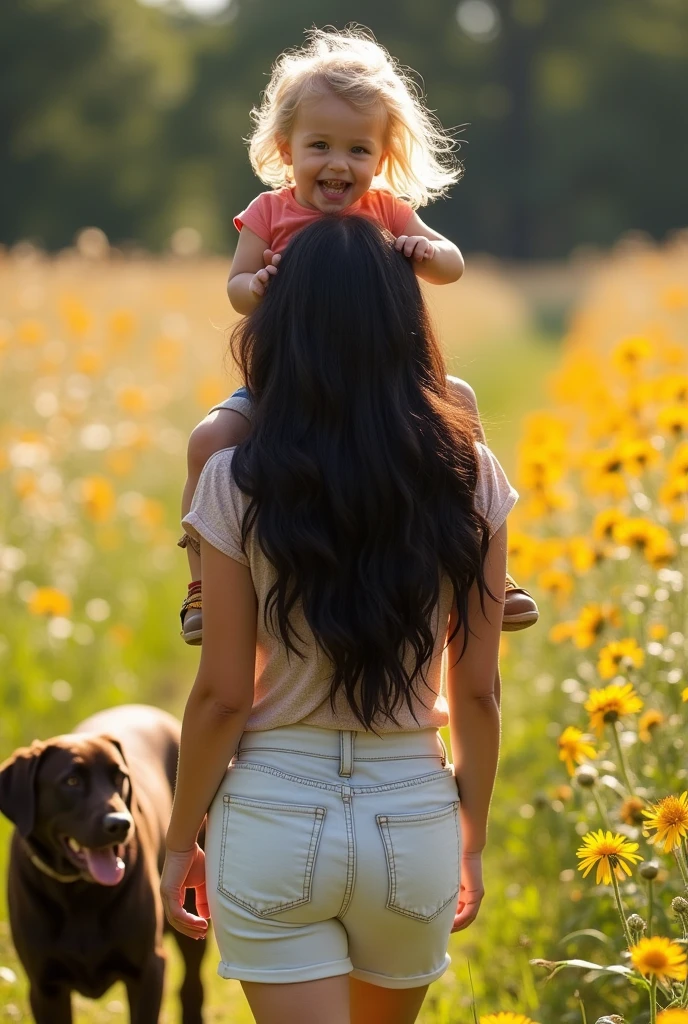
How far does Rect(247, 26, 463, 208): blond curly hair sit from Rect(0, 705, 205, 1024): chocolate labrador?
5.67 ft

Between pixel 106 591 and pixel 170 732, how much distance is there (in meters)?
3.40

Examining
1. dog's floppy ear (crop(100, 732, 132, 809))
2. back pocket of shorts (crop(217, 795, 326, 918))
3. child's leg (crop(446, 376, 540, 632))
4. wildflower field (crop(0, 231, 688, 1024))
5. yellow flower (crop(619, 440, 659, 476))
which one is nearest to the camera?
back pocket of shorts (crop(217, 795, 326, 918))

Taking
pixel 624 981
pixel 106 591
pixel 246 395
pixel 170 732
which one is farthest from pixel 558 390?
pixel 246 395

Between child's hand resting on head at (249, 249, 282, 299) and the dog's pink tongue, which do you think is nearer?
child's hand resting on head at (249, 249, 282, 299)

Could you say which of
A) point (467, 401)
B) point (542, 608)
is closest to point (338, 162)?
point (467, 401)

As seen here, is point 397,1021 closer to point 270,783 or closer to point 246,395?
point 270,783

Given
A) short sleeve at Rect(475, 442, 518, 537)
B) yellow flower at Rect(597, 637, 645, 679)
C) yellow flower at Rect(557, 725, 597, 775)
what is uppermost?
short sleeve at Rect(475, 442, 518, 537)

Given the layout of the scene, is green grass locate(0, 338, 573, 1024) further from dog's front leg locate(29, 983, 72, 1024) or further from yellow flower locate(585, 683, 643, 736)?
yellow flower locate(585, 683, 643, 736)

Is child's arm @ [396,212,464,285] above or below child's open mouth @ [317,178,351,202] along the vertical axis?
below

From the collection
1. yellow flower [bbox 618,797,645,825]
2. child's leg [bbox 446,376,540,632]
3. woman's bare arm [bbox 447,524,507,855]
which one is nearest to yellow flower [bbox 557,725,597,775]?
yellow flower [bbox 618,797,645,825]

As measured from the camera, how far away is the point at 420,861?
2.25 metres

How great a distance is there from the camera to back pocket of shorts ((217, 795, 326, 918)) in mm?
2170

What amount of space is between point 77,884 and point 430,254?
2.04 meters

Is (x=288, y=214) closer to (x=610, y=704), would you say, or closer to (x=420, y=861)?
(x=610, y=704)
